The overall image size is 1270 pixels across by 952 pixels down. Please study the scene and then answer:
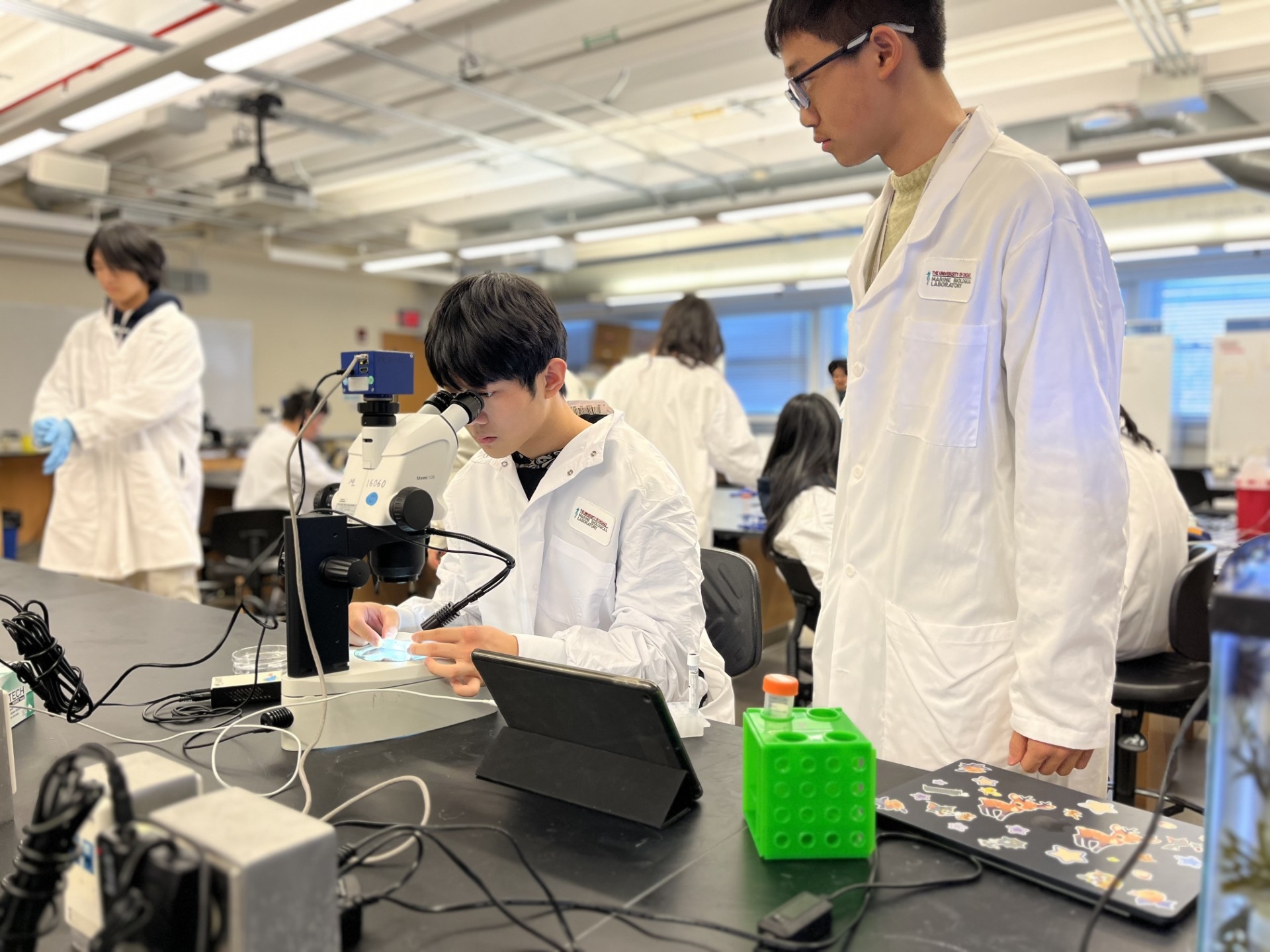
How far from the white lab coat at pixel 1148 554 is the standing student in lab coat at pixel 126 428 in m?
Result: 2.54

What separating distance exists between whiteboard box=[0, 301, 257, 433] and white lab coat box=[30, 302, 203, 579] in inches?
175

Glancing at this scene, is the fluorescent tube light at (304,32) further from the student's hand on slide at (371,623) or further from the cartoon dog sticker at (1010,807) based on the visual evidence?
the cartoon dog sticker at (1010,807)

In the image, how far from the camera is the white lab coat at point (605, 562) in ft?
4.01

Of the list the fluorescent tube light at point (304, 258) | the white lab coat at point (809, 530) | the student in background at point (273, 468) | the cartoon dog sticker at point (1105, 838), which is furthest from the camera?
the fluorescent tube light at point (304, 258)

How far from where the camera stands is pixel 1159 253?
6.68m

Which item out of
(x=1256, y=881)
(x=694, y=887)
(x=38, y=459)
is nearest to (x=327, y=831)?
(x=694, y=887)

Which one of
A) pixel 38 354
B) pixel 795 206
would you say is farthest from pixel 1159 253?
pixel 38 354

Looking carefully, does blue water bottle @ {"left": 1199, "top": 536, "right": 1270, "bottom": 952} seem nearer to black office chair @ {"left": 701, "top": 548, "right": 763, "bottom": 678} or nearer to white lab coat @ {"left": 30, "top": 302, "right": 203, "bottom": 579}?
black office chair @ {"left": 701, "top": 548, "right": 763, "bottom": 678}

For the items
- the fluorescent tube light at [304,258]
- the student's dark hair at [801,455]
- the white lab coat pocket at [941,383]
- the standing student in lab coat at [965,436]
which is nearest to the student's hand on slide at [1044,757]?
the standing student in lab coat at [965,436]

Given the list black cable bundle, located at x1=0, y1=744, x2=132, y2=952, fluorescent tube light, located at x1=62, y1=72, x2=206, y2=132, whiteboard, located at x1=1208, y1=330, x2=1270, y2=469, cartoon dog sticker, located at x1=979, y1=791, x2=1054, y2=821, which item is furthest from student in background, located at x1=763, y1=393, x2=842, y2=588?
whiteboard, located at x1=1208, y1=330, x2=1270, y2=469

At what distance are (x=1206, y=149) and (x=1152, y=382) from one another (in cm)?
258

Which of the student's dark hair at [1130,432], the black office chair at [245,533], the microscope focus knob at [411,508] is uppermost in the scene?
the student's dark hair at [1130,432]

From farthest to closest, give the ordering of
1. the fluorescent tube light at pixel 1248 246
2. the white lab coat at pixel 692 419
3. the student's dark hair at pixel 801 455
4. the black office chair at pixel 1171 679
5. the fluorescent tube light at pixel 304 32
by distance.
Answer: the fluorescent tube light at pixel 1248 246 → the white lab coat at pixel 692 419 → the fluorescent tube light at pixel 304 32 → the student's dark hair at pixel 801 455 → the black office chair at pixel 1171 679

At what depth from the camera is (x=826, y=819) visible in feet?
2.48
